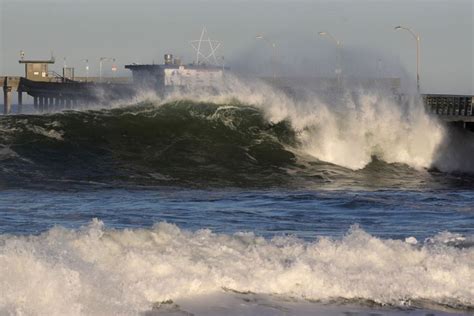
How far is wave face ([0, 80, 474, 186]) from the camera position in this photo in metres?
26.5

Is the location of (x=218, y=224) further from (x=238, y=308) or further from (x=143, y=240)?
(x=238, y=308)

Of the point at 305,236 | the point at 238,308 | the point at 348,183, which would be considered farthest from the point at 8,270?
the point at 348,183

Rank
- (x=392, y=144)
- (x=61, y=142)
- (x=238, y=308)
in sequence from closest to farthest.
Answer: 1. (x=238, y=308)
2. (x=61, y=142)
3. (x=392, y=144)

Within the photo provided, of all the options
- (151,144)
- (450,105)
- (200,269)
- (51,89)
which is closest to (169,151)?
(151,144)

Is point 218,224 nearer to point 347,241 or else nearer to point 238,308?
point 347,241

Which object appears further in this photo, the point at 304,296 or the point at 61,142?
the point at 61,142

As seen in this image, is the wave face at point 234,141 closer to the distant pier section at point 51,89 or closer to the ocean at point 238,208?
the ocean at point 238,208

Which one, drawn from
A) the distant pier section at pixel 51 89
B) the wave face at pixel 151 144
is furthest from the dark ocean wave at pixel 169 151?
the distant pier section at pixel 51 89

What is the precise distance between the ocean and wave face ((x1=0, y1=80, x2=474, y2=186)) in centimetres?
7

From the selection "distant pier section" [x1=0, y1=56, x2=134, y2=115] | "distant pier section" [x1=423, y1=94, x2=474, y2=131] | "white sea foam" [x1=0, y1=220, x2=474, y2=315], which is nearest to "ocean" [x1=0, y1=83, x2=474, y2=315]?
"white sea foam" [x1=0, y1=220, x2=474, y2=315]

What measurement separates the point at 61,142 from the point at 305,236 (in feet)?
49.5

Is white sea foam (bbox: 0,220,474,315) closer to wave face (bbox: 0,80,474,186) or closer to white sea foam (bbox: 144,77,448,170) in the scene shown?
wave face (bbox: 0,80,474,186)

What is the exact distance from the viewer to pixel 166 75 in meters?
65.9

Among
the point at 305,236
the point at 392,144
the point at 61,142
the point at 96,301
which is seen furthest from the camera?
the point at 392,144
